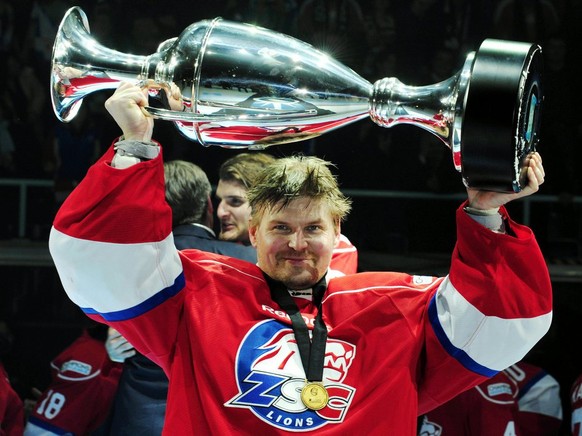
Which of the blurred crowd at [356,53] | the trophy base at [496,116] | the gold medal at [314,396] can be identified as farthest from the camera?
the blurred crowd at [356,53]

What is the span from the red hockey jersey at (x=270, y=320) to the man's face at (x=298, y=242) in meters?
0.06

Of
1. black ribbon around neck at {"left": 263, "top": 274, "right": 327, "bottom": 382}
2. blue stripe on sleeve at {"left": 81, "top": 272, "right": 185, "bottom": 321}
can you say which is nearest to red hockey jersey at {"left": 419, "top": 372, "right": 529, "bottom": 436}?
black ribbon around neck at {"left": 263, "top": 274, "right": 327, "bottom": 382}

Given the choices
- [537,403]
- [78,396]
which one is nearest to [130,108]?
[78,396]

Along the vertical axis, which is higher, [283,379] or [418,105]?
[418,105]

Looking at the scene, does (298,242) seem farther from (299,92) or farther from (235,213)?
(235,213)

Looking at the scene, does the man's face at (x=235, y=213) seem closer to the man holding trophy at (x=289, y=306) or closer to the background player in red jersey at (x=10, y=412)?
the background player in red jersey at (x=10, y=412)

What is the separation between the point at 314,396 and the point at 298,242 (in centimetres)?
29

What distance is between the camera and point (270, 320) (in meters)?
1.64

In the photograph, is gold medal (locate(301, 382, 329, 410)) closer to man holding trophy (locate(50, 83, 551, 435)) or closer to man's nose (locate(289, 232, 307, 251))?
man holding trophy (locate(50, 83, 551, 435))

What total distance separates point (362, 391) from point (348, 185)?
7.66ft

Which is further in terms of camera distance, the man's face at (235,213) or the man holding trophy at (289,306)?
the man's face at (235,213)

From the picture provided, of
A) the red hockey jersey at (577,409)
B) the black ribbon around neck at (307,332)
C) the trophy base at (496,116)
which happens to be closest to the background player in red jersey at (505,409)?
the red hockey jersey at (577,409)

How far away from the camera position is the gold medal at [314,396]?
1.53m

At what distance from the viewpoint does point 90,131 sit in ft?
12.9
